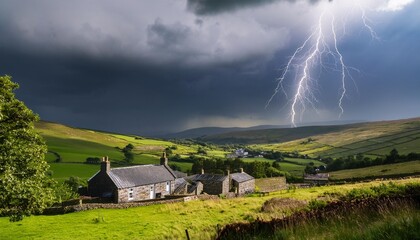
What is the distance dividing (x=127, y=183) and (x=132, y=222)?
103 ft

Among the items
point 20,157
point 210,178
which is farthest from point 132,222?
point 210,178

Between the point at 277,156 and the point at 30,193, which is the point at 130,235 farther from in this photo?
the point at 277,156

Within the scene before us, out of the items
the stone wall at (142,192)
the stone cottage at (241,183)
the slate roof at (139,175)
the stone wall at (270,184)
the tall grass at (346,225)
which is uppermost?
the tall grass at (346,225)

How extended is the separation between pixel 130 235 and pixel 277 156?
162 metres

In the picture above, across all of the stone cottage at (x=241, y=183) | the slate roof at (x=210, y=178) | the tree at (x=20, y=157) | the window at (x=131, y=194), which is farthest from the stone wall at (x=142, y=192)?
the tree at (x=20, y=157)

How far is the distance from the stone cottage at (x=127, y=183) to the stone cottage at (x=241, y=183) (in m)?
18.5

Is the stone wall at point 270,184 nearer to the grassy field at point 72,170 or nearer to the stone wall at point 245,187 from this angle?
the stone wall at point 245,187

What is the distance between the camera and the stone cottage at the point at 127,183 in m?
63.4

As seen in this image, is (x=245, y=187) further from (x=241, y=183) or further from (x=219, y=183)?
(x=219, y=183)

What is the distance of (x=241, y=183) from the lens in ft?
292

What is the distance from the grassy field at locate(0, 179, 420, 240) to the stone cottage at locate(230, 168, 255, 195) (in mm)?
43149

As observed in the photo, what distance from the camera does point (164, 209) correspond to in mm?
41969

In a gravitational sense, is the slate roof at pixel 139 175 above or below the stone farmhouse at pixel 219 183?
above

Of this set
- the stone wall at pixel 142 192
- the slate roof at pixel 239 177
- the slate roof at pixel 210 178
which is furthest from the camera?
the slate roof at pixel 239 177
